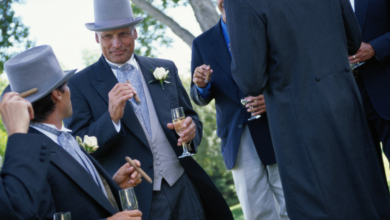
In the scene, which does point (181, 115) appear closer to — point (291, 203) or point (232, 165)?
point (232, 165)

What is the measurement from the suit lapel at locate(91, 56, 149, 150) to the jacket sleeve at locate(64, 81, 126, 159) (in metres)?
0.14

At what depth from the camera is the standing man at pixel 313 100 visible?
A: 266 cm

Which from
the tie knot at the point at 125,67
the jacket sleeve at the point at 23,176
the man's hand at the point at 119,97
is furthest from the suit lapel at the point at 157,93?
the jacket sleeve at the point at 23,176

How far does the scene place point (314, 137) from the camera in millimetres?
2664

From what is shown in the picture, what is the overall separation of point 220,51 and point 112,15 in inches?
42.2

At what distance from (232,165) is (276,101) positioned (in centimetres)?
132

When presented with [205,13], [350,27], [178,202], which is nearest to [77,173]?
[178,202]

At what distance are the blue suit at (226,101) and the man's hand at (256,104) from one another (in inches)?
6.8

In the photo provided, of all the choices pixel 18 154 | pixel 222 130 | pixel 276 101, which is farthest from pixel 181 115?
pixel 18 154

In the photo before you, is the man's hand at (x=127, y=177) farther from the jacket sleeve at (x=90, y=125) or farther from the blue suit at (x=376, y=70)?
the blue suit at (x=376, y=70)

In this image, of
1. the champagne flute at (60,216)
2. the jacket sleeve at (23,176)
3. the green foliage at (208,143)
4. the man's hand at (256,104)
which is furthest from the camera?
the green foliage at (208,143)

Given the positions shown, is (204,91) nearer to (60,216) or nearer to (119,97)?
(119,97)

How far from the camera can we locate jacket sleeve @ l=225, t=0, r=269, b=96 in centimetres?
266

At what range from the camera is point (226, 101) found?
3.95 m
